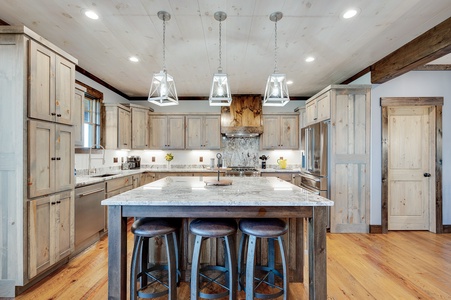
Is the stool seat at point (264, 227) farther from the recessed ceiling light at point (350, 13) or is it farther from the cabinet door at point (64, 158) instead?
the recessed ceiling light at point (350, 13)

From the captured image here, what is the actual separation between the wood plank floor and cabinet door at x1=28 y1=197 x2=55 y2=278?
0.72ft

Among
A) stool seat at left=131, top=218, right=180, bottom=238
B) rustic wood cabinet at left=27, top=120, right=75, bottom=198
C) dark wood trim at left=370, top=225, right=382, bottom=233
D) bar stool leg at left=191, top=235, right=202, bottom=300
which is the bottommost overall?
dark wood trim at left=370, top=225, right=382, bottom=233

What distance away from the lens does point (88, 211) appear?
3037 mm

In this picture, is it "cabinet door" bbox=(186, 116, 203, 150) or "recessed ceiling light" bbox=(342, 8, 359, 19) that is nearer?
"recessed ceiling light" bbox=(342, 8, 359, 19)

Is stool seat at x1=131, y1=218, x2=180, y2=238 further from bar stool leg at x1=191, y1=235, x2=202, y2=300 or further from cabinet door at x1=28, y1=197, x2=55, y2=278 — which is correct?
cabinet door at x1=28, y1=197, x2=55, y2=278

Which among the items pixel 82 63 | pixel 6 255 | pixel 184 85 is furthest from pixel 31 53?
pixel 184 85

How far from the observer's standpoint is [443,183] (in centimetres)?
371

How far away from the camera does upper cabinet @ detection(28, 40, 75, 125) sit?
2.13 metres

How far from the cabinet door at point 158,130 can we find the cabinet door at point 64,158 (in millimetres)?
2829

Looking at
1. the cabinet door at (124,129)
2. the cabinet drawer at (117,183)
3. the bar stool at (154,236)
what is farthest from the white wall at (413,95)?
the cabinet door at (124,129)

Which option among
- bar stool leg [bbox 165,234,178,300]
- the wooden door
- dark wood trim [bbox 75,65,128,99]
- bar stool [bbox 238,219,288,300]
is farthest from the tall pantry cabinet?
the wooden door

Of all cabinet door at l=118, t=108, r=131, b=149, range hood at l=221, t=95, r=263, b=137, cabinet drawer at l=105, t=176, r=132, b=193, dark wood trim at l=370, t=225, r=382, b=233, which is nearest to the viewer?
cabinet drawer at l=105, t=176, r=132, b=193

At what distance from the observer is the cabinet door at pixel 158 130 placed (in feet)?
18.0

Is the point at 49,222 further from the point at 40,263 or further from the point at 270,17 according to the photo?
the point at 270,17
